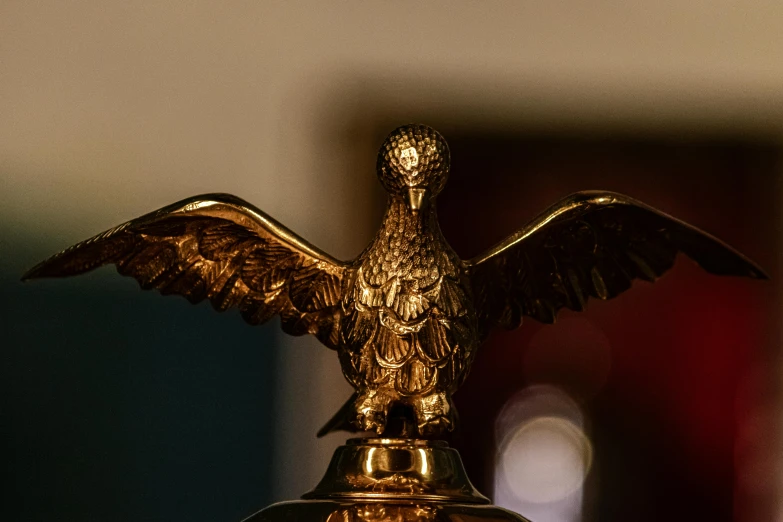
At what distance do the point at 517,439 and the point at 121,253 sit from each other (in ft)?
2.03

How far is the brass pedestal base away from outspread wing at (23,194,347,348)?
81 millimetres

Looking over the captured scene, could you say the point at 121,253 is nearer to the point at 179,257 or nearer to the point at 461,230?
the point at 179,257

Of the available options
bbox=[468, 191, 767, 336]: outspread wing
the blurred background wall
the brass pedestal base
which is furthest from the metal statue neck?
the blurred background wall

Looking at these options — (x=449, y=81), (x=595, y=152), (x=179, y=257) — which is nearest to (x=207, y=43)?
(x=449, y=81)

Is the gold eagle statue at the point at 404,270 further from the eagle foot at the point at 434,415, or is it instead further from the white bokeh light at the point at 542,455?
the white bokeh light at the point at 542,455

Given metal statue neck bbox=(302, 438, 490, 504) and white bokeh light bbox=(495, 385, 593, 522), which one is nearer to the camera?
metal statue neck bbox=(302, 438, 490, 504)

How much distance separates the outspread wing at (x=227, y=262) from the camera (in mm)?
788

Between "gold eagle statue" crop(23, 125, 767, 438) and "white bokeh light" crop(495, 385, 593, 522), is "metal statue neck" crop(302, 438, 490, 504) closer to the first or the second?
"gold eagle statue" crop(23, 125, 767, 438)

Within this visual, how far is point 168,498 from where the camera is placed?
128 centimetres

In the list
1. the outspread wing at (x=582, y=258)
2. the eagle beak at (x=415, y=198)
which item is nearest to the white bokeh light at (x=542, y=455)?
the outspread wing at (x=582, y=258)

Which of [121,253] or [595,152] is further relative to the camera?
[595,152]

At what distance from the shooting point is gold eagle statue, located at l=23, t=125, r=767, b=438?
78 centimetres

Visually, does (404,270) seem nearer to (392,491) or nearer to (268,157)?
(392,491)

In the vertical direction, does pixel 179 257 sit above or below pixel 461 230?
below
